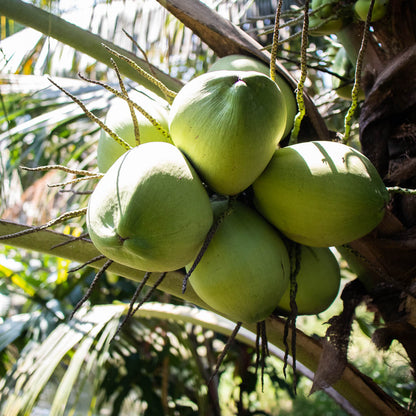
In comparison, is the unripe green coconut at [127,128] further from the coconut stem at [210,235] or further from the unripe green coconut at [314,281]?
the unripe green coconut at [314,281]

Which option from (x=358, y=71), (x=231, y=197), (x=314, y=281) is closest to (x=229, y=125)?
(x=231, y=197)

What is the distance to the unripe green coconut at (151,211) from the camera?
644 millimetres

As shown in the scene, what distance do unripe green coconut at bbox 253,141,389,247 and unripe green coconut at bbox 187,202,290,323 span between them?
0.18 feet

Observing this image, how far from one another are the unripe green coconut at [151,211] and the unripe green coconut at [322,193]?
0.14 meters

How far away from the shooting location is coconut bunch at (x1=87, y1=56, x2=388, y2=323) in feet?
2.15

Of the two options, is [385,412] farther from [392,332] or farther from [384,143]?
[384,143]

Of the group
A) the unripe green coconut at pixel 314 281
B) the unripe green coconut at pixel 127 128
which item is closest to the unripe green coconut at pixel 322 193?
the unripe green coconut at pixel 314 281

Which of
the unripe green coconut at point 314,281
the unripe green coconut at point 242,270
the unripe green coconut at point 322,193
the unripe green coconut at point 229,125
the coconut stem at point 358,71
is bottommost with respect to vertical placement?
the unripe green coconut at point 314,281

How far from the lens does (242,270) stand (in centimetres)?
73

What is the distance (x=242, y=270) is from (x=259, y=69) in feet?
1.49

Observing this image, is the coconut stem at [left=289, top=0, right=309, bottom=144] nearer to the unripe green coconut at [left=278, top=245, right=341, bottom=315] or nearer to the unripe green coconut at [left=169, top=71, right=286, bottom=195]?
the unripe green coconut at [left=169, top=71, right=286, bottom=195]

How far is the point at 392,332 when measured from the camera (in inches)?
41.3

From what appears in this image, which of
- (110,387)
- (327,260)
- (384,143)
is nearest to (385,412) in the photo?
(327,260)

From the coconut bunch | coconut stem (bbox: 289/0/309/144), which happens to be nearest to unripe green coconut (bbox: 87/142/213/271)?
the coconut bunch
